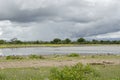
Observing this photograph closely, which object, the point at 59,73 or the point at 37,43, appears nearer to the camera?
the point at 59,73

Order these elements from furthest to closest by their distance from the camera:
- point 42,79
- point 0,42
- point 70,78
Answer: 1. point 0,42
2. point 42,79
3. point 70,78

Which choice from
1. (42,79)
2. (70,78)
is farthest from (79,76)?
(42,79)

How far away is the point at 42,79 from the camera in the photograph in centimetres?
1395

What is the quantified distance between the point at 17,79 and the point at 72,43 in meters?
135

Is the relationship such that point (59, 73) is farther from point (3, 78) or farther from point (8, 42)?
point (8, 42)

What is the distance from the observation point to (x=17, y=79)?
14.2 m

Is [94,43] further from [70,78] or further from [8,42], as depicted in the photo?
[70,78]

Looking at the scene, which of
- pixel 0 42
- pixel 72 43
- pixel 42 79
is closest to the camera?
pixel 42 79

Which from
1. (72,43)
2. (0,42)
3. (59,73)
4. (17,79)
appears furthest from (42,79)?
(72,43)

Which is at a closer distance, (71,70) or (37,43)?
(71,70)

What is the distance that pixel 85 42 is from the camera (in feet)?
492

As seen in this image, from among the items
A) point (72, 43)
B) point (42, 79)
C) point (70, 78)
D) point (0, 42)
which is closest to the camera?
point (70, 78)

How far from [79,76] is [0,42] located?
426 ft

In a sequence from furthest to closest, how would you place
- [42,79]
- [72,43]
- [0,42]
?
[72,43] < [0,42] < [42,79]
